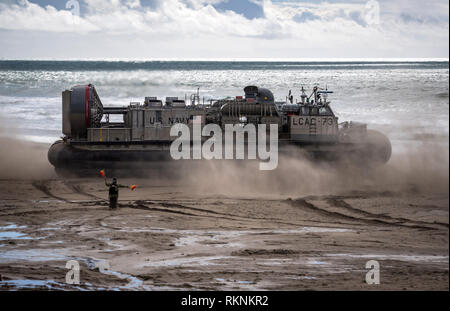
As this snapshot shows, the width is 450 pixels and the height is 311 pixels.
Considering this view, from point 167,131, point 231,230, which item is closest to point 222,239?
point 231,230

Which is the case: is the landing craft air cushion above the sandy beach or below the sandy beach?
above

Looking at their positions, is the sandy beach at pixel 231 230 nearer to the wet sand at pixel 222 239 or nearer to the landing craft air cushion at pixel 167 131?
the wet sand at pixel 222 239

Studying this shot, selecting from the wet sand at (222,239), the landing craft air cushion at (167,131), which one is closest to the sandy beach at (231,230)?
the wet sand at (222,239)

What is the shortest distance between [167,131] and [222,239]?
23.2 ft

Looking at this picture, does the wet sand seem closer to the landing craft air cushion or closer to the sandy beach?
the sandy beach

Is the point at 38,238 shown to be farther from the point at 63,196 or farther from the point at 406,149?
the point at 406,149

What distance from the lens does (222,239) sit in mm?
9742

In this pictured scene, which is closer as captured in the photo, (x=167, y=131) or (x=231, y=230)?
(x=231, y=230)

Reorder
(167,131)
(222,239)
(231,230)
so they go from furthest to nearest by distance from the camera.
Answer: (167,131)
(231,230)
(222,239)

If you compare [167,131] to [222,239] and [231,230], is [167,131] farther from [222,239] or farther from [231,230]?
[222,239]

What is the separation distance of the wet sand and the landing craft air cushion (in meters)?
1.36

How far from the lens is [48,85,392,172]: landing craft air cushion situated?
52.4 feet

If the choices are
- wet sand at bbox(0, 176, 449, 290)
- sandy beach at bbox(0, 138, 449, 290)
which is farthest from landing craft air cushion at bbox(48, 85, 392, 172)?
wet sand at bbox(0, 176, 449, 290)

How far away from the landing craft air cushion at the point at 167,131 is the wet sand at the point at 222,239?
136 cm
